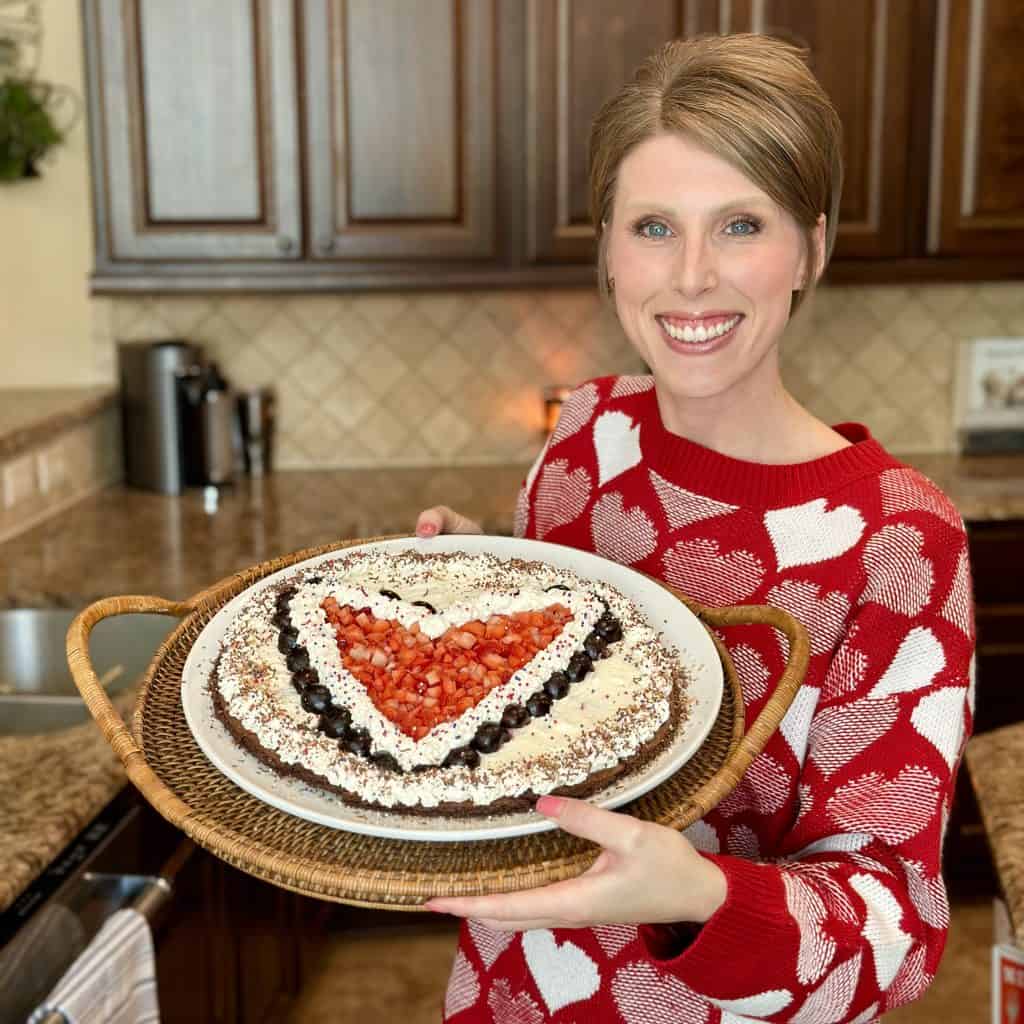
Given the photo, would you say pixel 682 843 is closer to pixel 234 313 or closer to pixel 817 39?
pixel 817 39

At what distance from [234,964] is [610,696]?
140 cm

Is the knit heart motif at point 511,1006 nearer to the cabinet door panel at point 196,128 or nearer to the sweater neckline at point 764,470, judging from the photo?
the sweater neckline at point 764,470

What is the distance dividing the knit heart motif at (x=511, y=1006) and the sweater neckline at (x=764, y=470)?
0.56 metres

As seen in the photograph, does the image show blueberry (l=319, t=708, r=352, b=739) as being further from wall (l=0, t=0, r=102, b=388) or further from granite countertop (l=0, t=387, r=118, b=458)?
wall (l=0, t=0, r=102, b=388)

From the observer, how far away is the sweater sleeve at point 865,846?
93 cm

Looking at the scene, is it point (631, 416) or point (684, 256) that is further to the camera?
point (631, 416)

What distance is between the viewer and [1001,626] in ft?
9.31

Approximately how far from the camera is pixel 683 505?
1.26 m

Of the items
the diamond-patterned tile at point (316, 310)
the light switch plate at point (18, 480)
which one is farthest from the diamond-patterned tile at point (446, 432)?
the light switch plate at point (18, 480)

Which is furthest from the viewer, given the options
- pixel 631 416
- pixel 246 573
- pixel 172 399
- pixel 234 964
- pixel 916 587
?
pixel 172 399

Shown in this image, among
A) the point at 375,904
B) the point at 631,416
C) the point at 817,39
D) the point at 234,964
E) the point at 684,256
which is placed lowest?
the point at 234,964

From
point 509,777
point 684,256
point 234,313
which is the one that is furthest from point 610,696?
point 234,313

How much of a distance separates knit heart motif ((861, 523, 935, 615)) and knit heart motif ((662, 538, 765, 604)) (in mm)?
112

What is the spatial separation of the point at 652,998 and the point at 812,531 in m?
0.48
